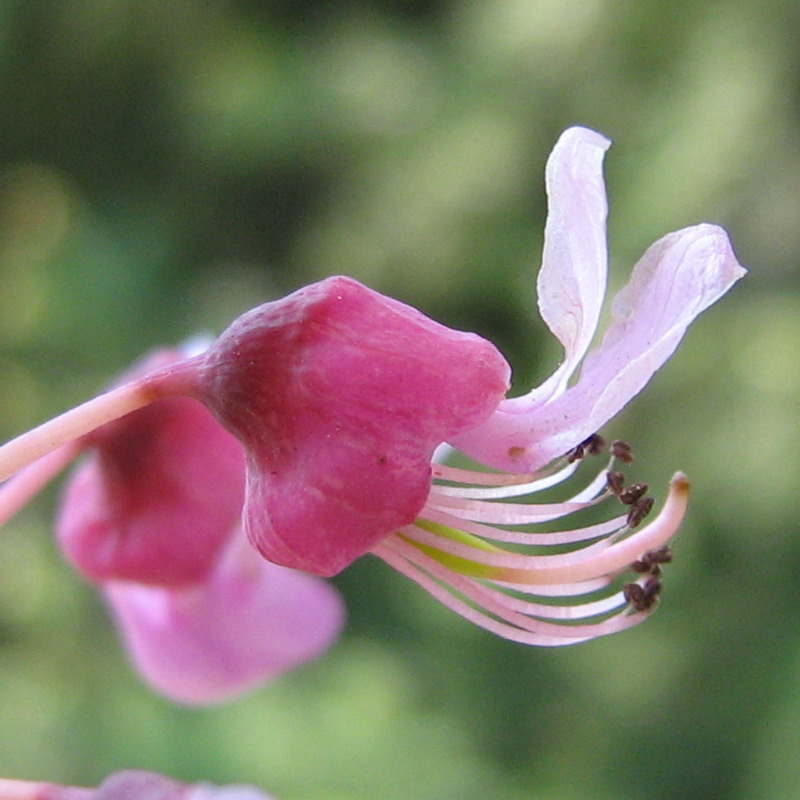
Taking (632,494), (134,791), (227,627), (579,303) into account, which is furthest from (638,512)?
(227,627)

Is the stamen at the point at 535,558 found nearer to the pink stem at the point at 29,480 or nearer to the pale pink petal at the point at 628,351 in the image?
the pale pink petal at the point at 628,351

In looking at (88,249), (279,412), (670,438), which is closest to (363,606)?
A: (670,438)

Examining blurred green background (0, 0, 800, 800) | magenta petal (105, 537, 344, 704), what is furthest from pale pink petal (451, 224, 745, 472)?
blurred green background (0, 0, 800, 800)

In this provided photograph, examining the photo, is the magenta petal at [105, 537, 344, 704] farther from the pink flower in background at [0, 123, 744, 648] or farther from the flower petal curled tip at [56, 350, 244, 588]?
the pink flower in background at [0, 123, 744, 648]

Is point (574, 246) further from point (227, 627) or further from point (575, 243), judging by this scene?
point (227, 627)

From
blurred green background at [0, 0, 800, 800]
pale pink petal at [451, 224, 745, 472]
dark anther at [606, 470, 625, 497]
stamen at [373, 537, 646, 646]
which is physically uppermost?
pale pink petal at [451, 224, 745, 472]

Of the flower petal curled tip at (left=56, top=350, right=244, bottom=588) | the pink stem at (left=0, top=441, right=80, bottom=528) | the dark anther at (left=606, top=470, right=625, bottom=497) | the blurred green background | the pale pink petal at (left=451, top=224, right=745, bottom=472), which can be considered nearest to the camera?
the pale pink petal at (left=451, top=224, right=745, bottom=472)

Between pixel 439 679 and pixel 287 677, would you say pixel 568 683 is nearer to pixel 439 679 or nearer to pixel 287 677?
pixel 439 679
